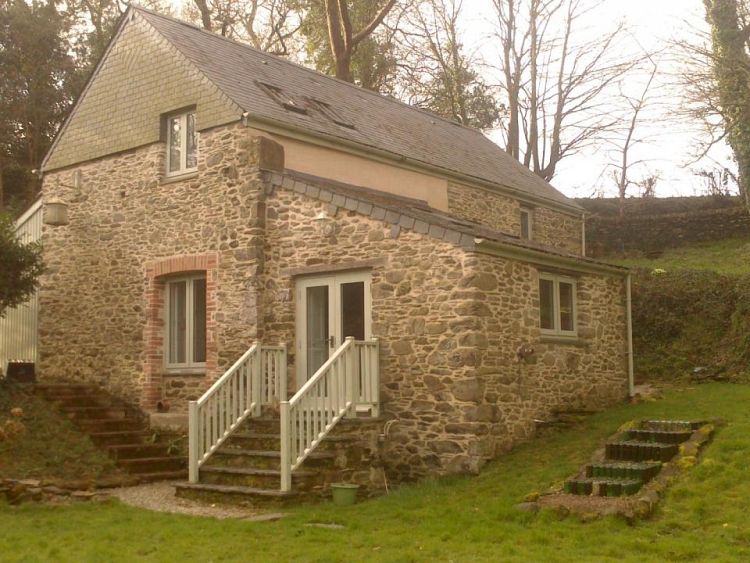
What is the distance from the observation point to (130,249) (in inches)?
589

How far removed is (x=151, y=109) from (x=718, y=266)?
46.4 ft

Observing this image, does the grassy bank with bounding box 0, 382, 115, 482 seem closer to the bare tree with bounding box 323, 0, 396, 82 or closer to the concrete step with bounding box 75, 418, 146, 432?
the concrete step with bounding box 75, 418, 146, 432

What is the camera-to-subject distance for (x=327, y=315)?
1270 cm

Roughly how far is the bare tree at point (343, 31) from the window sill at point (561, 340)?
43.7ft

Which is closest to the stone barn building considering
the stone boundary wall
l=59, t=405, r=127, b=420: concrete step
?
l=59, t=405, r=127, b=420: concrete step

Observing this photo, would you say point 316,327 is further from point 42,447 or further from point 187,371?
point 42,447

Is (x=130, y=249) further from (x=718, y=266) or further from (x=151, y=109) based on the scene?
(x=718, y=266)

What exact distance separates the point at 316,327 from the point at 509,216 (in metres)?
7.53

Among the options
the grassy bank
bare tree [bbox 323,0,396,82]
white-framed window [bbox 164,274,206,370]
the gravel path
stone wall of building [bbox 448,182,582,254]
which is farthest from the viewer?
bare tree [bbox 323,0,396,82]

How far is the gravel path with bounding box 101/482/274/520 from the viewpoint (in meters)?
9.88

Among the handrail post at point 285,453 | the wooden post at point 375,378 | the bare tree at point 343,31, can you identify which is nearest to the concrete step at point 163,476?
the handrail post at point 285,453

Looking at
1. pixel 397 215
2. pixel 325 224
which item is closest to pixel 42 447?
pixel 325 224

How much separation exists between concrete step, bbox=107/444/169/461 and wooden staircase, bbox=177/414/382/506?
1.75 m

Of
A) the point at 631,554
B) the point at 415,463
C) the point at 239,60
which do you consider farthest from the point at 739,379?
the point at 239,60
